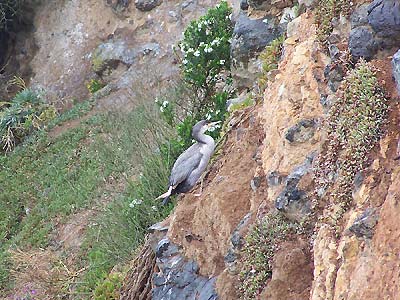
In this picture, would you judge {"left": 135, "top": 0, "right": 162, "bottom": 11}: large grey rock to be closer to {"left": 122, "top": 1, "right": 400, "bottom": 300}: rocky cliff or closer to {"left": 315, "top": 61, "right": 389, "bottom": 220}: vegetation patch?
{"left": 122, "top": 1, "right": 400, "bottom": 300}: rocky cliff

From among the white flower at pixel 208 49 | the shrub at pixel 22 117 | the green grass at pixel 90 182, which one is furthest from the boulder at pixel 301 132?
the shrub at pixel 22 117

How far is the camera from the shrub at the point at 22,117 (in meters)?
19.7

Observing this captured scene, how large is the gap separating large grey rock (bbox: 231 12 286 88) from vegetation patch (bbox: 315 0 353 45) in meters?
3.27

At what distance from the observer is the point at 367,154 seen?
4.39 meters

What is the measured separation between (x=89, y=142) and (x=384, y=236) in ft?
47.6

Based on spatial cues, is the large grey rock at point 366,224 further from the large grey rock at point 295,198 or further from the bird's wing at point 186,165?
the bird's wing at point 186,165

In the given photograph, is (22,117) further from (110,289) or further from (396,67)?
(396,67)

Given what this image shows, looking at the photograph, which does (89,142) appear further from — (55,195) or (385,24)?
(385,24)

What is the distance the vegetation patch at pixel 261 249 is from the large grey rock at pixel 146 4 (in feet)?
52.1

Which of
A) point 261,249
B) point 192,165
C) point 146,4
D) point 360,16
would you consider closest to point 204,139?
point 192,165

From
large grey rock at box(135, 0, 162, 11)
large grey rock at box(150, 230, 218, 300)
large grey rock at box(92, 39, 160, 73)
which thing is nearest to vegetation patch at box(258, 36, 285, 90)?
large grey rock at box(150, 230, 218, 300)

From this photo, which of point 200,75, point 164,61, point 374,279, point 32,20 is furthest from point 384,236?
point 32,20

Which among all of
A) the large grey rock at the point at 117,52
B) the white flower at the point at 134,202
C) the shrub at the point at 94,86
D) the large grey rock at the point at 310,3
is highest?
the large grey rock at the point at 310,3

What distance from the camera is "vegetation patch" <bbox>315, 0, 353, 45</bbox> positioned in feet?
18.2
